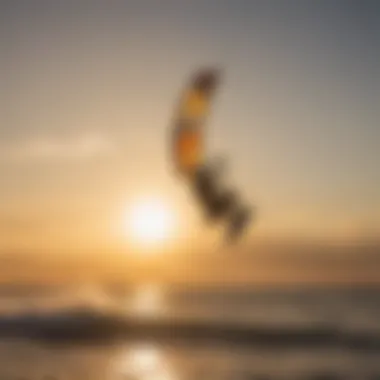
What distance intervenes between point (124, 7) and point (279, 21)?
1.25 feet

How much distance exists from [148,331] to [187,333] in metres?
0.11

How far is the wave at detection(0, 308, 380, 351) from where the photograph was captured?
183 centimetres

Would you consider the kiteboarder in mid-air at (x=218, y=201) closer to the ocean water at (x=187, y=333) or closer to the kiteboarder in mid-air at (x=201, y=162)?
the kiteboarder in mid-air at (x=201, y=162)

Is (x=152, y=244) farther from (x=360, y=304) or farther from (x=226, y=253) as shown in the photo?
(x=360, y=304)

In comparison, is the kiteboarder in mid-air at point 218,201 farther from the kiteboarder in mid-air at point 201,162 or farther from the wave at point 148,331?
the wave at point 148,331

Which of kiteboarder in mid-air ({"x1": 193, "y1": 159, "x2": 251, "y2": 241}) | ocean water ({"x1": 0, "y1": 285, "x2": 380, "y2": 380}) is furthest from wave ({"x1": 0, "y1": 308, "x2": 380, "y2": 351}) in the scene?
kiteboarder in mid-air ({"x1": 193, "y1": 159, "x2": 251, "y2": 241})

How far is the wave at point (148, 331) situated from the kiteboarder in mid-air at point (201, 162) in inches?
10.1

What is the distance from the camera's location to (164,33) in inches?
71.4

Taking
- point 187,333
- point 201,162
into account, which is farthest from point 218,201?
point 187,333

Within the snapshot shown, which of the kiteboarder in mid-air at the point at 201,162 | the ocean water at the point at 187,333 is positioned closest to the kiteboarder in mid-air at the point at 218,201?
the kiteboarder in mid-air at the point at 201,162

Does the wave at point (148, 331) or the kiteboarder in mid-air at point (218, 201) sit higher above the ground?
the kiteboarder in mid-air at point (218, 201)

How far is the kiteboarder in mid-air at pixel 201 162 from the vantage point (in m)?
1.76

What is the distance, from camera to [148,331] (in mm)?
1816

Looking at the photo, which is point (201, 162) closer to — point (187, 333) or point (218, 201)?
point (218, 201)
